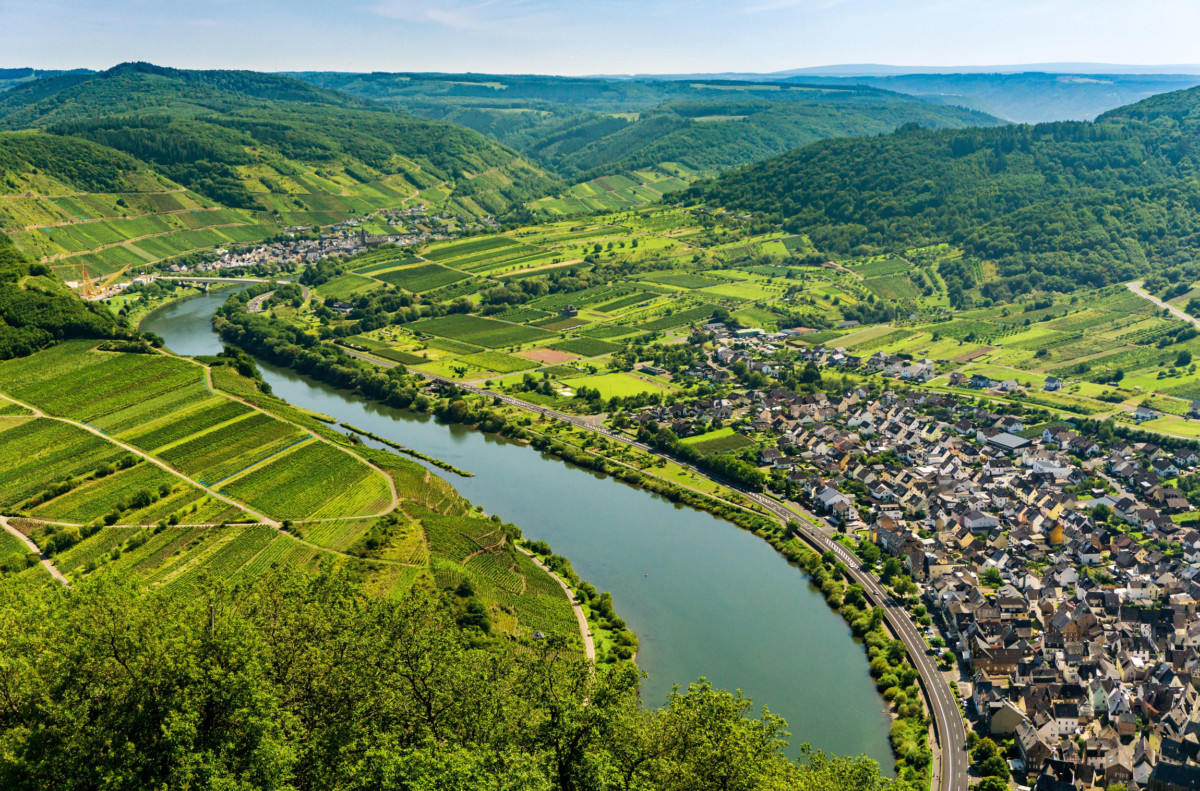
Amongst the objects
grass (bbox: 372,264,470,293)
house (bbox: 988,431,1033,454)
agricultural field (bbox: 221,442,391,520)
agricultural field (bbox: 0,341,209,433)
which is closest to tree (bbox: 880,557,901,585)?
house (bbox: 988,431,1033,454)

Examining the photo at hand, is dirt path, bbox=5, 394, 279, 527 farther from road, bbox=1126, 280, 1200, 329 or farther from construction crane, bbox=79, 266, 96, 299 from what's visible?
road, bbox=1126, 280, 1200, 329

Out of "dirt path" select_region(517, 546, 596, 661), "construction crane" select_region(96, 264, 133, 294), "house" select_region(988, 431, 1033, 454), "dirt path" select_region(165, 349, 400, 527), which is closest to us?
"dirt path" select_region(517, 546, 596, 661)

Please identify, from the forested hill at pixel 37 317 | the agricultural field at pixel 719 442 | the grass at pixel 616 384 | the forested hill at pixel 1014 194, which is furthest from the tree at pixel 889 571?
the forested hill at pixel 1014 194

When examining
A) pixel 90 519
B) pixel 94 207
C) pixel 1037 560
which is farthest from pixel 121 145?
pixel 1037 560

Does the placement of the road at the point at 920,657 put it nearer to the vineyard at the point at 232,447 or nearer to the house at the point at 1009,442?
the house at the point at 1009,442

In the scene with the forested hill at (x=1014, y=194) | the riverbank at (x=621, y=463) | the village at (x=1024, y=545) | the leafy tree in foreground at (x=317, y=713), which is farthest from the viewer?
the forested hill at (x=1014, y=194)

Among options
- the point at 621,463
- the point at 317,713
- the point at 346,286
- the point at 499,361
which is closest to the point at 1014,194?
the point at 499,361

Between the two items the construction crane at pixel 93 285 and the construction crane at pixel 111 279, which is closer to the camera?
the construction crane at pixel 93 285
